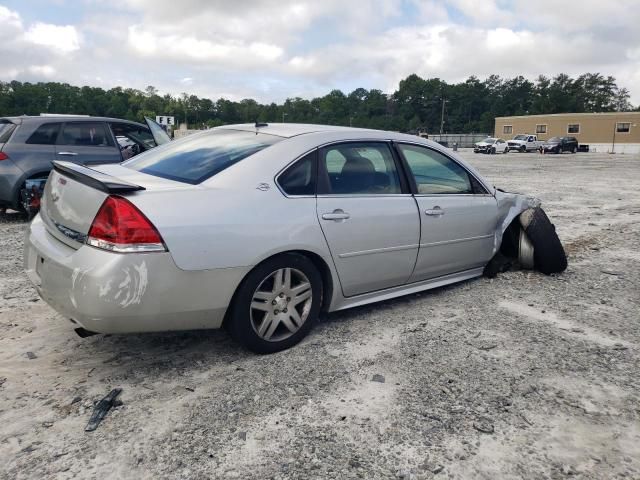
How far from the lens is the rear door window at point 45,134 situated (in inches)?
290

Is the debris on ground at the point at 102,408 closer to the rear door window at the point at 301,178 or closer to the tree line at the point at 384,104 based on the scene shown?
the rear door window at the point at 301,178

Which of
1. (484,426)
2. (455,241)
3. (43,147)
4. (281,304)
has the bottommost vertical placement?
(484,426)

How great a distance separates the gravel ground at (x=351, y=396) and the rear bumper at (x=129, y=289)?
0.41 metres

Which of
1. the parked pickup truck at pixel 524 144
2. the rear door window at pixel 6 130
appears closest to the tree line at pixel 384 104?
the parked pickup truck at pixel 524 144

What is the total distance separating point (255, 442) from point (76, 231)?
61.1 inches

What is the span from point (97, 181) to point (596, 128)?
→ 73.2m

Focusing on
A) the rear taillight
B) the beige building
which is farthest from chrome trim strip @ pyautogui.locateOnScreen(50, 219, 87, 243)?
the beige building

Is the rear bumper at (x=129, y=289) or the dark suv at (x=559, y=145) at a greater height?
the dark suv at (x=559, y=145)

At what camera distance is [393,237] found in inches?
149

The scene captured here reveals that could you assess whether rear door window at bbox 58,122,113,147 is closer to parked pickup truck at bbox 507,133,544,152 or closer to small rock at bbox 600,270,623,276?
small rock at bbox 600,270,623,276

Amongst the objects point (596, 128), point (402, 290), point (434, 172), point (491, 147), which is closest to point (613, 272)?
point (434, 172)

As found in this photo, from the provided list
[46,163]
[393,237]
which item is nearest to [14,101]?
[46,163]

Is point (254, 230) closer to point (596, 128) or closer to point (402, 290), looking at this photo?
point (402, 290)

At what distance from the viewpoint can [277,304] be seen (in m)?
3.24
